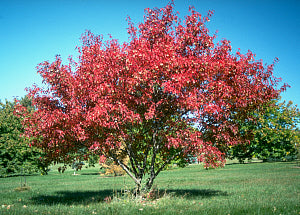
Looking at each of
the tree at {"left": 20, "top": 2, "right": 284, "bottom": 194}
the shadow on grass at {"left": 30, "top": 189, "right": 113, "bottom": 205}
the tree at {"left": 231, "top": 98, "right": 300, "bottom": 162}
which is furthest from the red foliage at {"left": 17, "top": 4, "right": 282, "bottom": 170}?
the tree at {"left": 231, "top": 98, "right": 300, "bottom": 162}

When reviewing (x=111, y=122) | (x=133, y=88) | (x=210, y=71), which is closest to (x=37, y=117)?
(x=111, y=122)

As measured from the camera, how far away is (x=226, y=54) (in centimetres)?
977

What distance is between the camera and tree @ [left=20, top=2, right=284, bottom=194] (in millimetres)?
8375

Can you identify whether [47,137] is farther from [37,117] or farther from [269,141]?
[269,141]

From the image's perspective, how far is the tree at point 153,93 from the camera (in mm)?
8375

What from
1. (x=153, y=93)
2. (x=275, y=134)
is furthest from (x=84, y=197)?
(x=275, y=134)

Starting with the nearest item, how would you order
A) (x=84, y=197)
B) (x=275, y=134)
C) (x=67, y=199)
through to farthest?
1. (x=67, y=199)
2. (x=84, y=197)
3. (x=275, y=134)

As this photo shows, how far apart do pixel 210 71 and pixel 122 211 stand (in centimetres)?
528

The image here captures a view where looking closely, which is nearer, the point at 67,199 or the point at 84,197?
the point at 67,199

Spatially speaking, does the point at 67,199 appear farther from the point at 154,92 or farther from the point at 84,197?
the point at 154,92

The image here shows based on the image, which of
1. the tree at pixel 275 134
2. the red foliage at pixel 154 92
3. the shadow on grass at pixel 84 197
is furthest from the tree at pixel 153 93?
the tree at pixel 275 134

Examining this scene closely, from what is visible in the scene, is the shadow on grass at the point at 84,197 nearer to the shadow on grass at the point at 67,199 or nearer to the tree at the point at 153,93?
the shadow on grass at the point at 67,199

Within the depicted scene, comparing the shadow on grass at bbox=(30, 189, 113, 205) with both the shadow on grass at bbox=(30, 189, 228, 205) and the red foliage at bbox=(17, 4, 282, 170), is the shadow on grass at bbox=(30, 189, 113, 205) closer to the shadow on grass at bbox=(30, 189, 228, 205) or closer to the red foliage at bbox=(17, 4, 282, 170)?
the shadow on grass at bbox=(30, 189, 228, 205)

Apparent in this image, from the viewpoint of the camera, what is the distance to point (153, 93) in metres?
9.67
